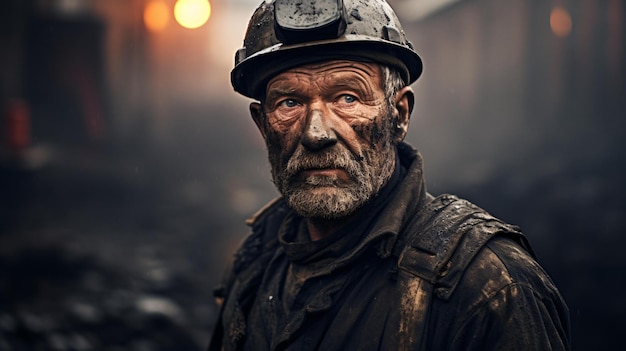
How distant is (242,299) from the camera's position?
8.77 feet

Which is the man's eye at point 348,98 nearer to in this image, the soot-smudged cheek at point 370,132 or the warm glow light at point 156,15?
the soot-smudged cheek at point 370,132

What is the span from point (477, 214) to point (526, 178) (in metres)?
9.43

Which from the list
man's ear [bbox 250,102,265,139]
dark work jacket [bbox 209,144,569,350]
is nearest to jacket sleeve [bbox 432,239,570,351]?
dark work jacket [bbox 209,144,569,350]

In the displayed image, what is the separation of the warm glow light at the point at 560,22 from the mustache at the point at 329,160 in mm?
11275

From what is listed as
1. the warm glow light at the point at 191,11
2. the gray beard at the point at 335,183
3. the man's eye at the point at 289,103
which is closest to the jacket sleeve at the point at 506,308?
the gray beard at the point at 335,183

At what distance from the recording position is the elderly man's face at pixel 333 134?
7.75 ft

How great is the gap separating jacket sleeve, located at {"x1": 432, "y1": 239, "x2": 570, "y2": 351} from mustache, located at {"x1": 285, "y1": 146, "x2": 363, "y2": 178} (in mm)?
611

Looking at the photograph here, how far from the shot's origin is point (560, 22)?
12.4 metres

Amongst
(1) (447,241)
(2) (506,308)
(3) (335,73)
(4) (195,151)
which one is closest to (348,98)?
(3) (335,73)

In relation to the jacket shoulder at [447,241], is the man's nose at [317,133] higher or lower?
higher

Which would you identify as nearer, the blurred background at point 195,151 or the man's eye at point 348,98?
the man's eye at point 348,98

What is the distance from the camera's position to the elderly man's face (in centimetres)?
236

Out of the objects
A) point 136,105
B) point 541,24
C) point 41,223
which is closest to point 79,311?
point 41,223

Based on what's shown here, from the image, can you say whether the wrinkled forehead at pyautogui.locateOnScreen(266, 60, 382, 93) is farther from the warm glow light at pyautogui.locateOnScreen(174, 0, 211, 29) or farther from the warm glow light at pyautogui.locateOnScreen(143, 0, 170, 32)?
the warm glow light at pyautogui.locateOnScreen(143, 0, 170, 32)
